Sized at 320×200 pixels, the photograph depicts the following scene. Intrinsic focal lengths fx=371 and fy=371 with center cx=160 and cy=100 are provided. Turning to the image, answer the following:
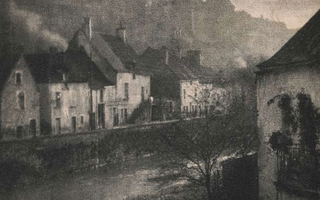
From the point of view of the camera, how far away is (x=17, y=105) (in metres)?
4.73

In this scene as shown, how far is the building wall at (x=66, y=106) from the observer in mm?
5156

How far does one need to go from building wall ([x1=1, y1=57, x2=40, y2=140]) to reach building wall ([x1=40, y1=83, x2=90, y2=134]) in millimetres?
142

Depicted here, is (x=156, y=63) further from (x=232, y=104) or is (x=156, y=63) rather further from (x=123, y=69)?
(x=232, y=104)

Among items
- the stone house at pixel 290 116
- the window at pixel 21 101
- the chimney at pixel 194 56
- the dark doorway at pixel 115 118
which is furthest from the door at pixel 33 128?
the stone house at pixel 290 116

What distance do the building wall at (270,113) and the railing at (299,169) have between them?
0.40 meters

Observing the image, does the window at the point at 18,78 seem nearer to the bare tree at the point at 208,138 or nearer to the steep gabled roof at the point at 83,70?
the steep gabled roof at the point at 83,70

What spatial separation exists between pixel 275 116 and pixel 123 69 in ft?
9.11

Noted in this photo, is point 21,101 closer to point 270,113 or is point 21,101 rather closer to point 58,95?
point 58,95

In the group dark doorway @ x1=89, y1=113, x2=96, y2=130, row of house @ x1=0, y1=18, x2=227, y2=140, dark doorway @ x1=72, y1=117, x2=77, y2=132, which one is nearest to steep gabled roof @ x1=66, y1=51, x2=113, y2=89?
row of house @ x1=0, y1=18, x2=227, y2=140

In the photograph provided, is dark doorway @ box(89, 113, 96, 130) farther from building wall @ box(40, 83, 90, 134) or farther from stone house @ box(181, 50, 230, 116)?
stone house @ box(181, 50, 230, 116)

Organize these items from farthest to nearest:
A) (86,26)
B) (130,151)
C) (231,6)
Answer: (130,151), (231,6), (86,26)

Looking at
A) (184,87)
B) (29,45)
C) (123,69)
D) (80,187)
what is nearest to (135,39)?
(123,69)

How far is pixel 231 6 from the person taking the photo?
6.47 m

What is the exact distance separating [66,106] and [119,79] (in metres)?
1.34
